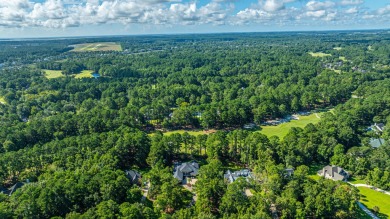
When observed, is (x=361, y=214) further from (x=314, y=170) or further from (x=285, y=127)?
(x=285, y=127)

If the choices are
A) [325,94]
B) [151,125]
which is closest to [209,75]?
[325,94]

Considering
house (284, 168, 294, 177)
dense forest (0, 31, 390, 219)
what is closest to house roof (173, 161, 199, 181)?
dense forest (0, 31, 390, 219)

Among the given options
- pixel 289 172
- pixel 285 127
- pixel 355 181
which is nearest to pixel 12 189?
pixel 289 172

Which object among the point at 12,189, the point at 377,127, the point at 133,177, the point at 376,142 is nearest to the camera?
the point at 12,189

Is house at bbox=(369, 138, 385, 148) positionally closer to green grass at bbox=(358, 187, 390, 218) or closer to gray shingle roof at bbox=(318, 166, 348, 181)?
gray shingle roof at bbox=(318, 166, 348, 181)

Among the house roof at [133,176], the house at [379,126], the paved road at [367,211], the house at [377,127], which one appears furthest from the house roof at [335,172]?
the house roof at [133,176]
